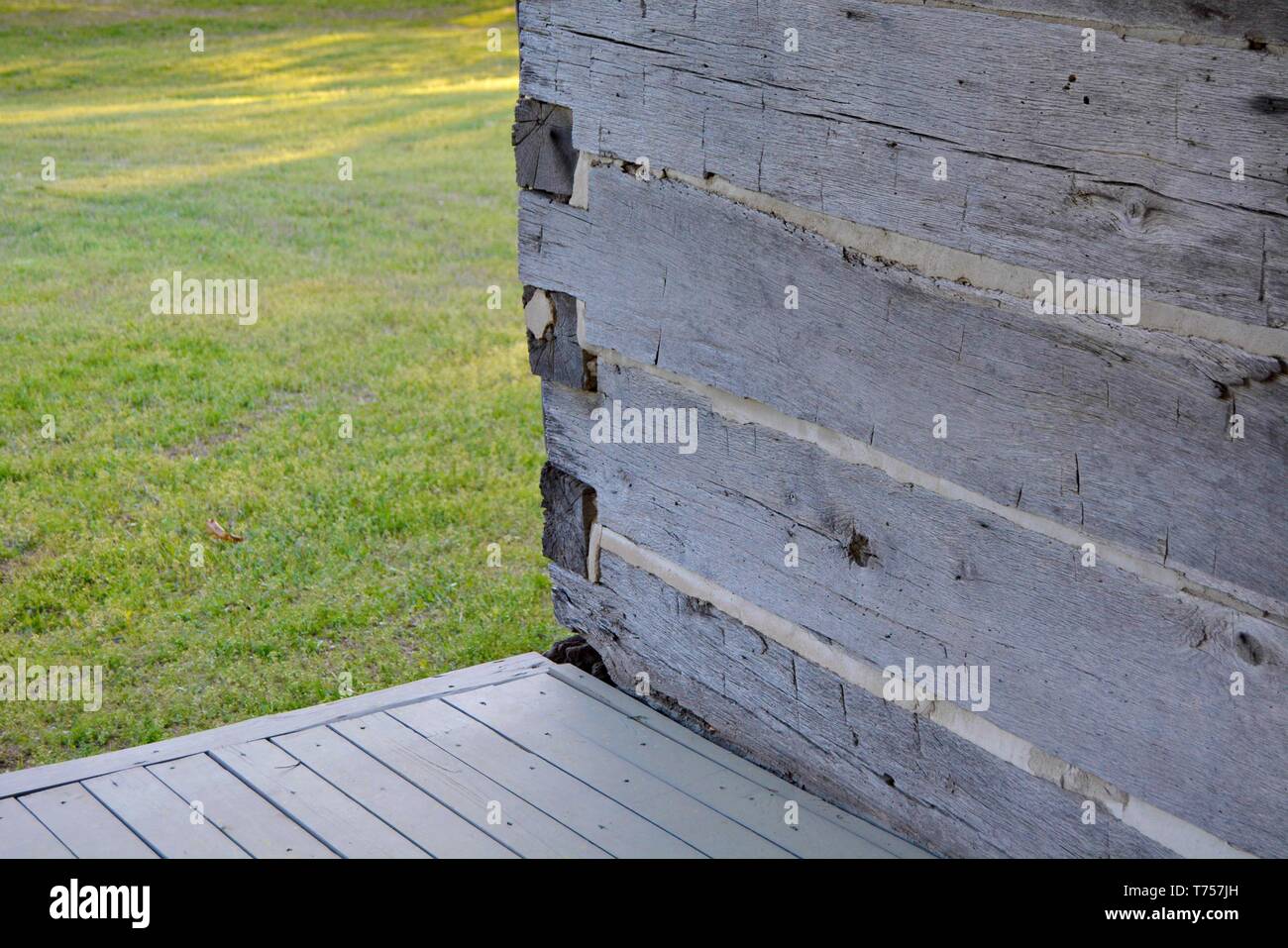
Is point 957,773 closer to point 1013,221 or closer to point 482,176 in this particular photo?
point 1013,221

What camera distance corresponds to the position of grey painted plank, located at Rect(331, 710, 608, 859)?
3.01 meters

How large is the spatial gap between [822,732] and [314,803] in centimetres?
121

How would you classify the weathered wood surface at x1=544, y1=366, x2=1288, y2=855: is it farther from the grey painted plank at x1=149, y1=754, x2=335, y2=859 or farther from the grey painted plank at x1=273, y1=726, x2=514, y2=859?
the grey painted plank at x1=149, y1=754, x2=335, y2=859

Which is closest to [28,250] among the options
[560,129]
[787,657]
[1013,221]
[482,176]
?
[482,176]

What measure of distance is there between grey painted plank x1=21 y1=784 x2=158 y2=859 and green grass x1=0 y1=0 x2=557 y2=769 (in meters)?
1.16

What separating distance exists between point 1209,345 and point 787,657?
134 cm

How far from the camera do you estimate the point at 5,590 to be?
5.22 m

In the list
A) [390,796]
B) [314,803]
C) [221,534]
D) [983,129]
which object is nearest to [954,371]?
[983,129]

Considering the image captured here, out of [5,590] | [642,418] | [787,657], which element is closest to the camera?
[787,657]

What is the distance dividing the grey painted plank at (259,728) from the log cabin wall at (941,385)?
44 centimetres

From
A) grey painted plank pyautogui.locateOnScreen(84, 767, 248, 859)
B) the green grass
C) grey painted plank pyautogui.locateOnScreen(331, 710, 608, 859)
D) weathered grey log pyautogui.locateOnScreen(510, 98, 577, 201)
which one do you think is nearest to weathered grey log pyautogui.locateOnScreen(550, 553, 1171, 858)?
grey painted plank pyautogui.locateOnScreen(331, 710, 608, 859)

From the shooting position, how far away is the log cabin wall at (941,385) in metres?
2.22
